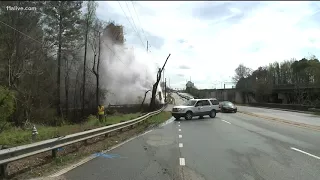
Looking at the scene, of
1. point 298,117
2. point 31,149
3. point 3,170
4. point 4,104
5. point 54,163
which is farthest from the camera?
point 298,117

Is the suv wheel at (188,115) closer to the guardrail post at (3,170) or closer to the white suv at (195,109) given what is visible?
the white suv at (195,109)

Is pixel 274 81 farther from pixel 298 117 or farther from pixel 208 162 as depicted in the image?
pixel 208 162

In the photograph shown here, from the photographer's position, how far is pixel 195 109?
33.4 meters

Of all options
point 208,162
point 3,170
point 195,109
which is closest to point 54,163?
point 3,170

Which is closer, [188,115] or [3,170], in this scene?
[3,170]

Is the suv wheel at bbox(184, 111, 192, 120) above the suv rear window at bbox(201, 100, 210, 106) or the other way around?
the other way around

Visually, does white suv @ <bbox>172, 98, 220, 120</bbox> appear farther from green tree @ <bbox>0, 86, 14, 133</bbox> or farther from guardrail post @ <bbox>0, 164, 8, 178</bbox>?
guardrail post @ <bbox>0, 164, 8, 178</bbox>

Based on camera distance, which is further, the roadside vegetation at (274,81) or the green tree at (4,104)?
the roadside vegetation at (274,81)

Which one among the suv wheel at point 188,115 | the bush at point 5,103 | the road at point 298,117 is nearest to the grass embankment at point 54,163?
the bush at point 5,103

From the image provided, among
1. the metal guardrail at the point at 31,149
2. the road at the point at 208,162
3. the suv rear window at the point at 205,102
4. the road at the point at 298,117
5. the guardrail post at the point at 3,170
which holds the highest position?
the suv rear window at the point at 205,102

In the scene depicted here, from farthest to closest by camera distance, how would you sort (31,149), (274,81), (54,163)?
1. (274,81)
2. (54,163)
3. (31,149)

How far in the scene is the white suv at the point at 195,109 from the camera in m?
32.9

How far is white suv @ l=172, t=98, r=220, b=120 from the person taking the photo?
3288cm

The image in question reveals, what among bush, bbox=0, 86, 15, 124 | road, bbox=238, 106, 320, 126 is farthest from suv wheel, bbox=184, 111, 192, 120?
bush, bbox=0, 86, 15, 124
